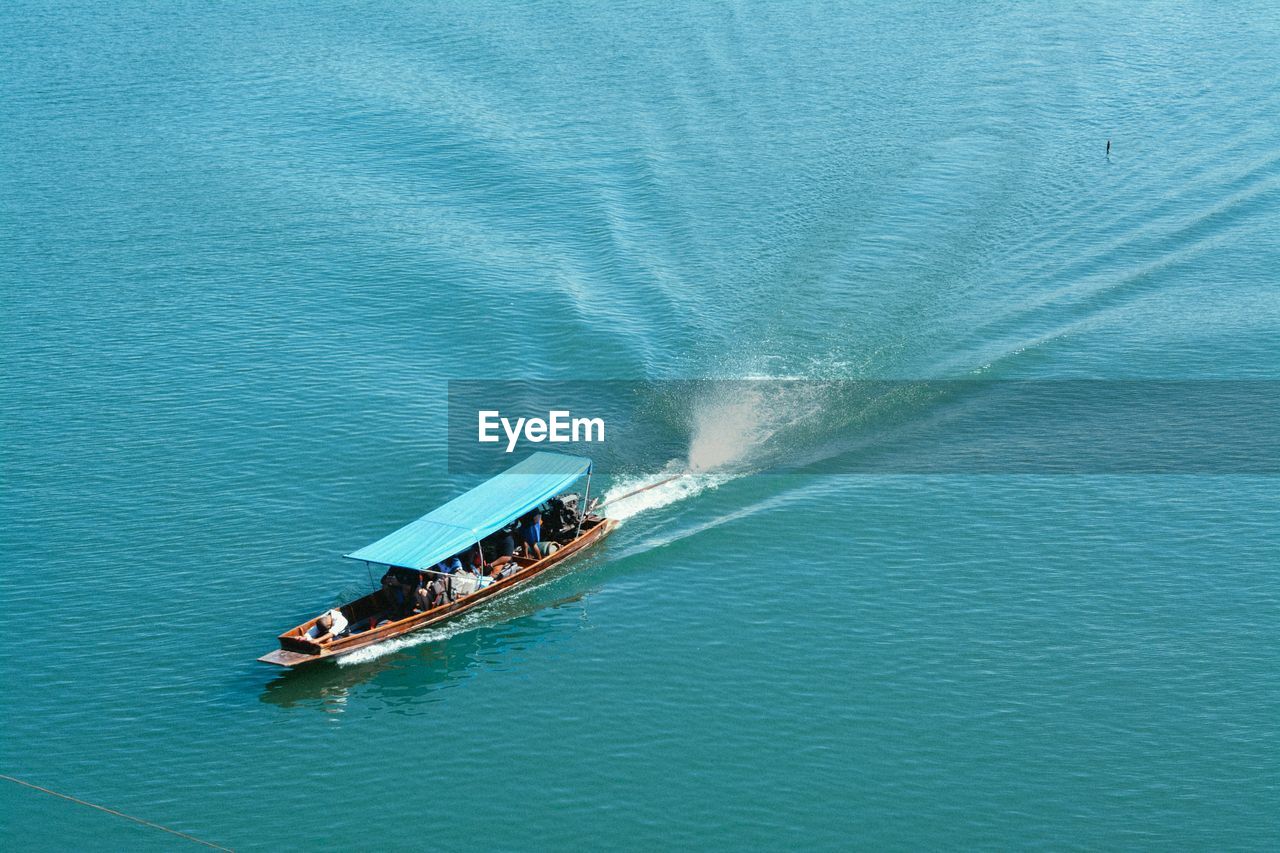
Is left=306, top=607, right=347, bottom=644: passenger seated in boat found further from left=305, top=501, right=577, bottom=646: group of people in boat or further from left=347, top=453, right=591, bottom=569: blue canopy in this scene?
left=347, top=453, right=591, bottom=569: blue canopy

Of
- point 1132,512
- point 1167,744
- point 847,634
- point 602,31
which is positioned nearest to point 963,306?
point 1132,512

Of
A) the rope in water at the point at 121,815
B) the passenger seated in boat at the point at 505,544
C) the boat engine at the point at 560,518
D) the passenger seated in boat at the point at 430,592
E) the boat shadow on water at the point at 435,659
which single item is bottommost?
the rope in water at the point at 121,815

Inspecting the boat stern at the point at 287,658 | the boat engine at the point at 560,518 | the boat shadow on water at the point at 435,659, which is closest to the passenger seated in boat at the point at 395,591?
the boat shadow on water at the point at 435,659

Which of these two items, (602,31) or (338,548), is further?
(602,31)

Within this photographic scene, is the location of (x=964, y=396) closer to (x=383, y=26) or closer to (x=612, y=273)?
(x=612, y=273)

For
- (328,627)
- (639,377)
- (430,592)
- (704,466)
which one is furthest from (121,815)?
(639,377)

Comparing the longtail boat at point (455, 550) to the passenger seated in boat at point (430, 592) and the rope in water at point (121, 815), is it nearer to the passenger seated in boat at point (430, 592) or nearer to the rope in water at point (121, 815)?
the passenger seated in boat at point (430, 592)
